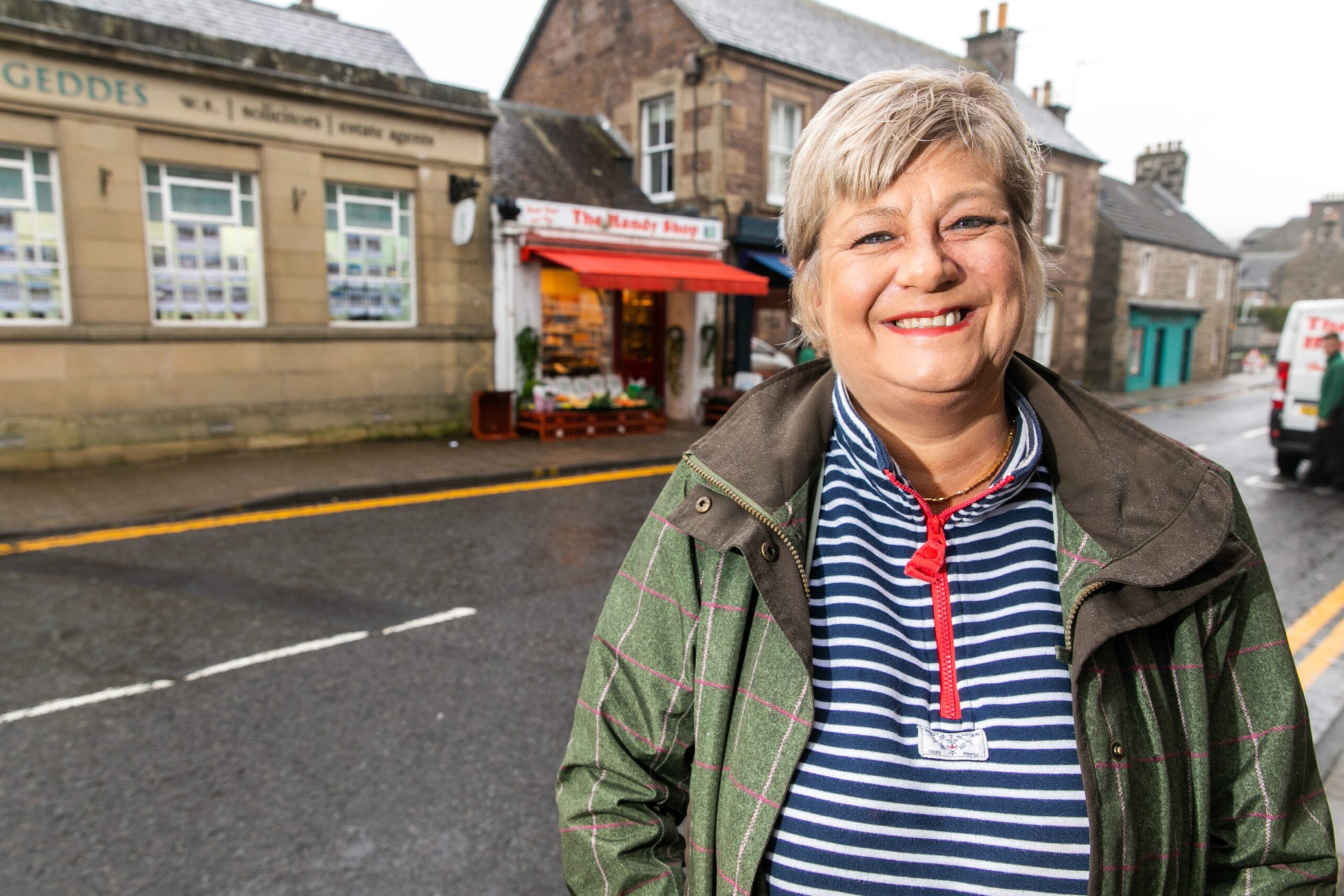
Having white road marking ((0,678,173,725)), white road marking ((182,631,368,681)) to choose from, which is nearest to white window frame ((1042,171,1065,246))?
white road marking ((182,631,368,681))

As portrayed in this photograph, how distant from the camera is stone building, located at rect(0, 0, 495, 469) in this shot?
30.6 ft

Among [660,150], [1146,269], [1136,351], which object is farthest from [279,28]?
[1146,269]

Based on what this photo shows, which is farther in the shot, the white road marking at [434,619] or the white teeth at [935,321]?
the white road marking at [434,619]

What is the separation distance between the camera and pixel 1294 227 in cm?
6197

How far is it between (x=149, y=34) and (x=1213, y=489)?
38.4ft

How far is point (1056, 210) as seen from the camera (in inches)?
913

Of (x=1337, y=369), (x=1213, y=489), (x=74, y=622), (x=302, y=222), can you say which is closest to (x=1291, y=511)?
(x=1337, y=369)

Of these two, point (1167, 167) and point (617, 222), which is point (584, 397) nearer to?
point (617, 222)

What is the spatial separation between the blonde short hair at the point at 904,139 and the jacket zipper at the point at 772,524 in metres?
0.49

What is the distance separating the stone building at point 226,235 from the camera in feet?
30.6

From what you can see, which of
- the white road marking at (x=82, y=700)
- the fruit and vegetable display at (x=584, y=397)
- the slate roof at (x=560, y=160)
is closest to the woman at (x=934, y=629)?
the white road marking at (x=82, y=700)

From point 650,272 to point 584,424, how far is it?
2.47 meters

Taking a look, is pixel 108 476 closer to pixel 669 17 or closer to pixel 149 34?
pixel 149 34

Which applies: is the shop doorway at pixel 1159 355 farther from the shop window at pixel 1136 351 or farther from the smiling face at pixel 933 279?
the smiling face at pixel 933 279
